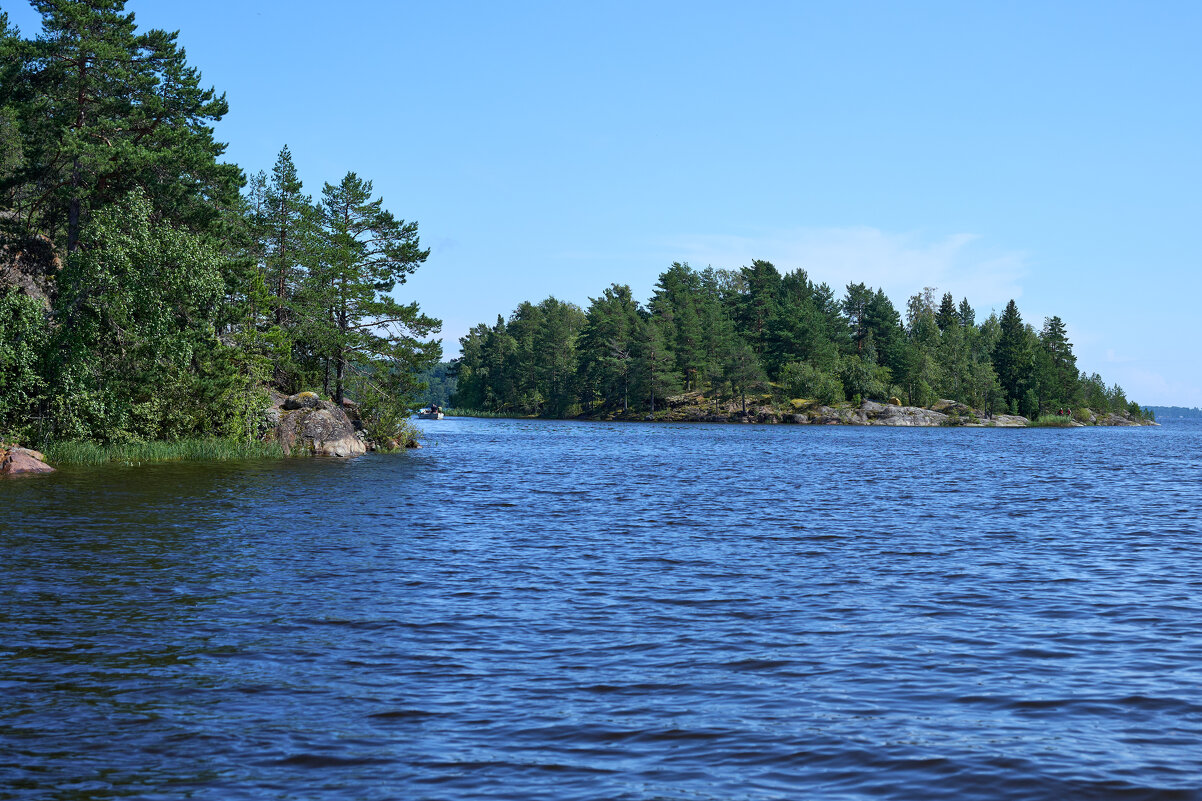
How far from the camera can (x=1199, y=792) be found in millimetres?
8391

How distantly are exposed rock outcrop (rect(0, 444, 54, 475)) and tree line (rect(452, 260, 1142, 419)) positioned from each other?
371 feet

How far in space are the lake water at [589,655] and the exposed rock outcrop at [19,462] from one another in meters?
9.37

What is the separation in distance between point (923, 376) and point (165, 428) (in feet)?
436

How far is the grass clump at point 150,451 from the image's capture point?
41594 millimetres

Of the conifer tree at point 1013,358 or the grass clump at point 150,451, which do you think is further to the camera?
the conifer tree at point 1013,358

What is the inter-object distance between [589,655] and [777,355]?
149 meters

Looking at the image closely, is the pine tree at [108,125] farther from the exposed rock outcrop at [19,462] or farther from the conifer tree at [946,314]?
the conifer tree at [946,314]

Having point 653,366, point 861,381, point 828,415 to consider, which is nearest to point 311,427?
point 653,366

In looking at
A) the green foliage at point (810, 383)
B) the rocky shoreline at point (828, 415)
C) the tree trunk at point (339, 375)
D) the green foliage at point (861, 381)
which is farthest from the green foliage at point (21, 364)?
the green foliage at point (861, 381)

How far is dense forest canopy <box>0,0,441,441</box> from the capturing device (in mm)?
41250

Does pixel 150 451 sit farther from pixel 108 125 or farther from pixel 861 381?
pixel 861 381

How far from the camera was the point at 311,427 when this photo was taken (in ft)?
183

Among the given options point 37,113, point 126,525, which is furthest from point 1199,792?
point 37,113

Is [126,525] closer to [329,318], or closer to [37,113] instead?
[37,113]
